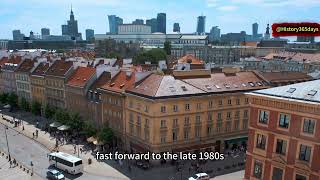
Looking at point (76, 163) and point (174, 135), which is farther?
point (174, 135)

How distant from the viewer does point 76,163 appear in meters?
60.5

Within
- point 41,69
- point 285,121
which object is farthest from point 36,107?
point 285,121

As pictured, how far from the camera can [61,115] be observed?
283 ft

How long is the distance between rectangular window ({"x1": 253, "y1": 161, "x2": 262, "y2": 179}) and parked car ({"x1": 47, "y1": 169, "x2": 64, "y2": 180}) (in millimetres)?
31463

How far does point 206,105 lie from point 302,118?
31756 mm

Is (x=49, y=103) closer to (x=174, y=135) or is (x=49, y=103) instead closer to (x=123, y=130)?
(x=123, y=130)

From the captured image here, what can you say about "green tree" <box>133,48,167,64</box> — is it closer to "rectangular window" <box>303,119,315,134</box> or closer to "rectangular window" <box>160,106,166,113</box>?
"rectangular window" <box>160,106,166,113</box>

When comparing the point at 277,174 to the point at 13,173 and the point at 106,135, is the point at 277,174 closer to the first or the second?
the point at 106,135

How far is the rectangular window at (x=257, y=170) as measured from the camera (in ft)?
133

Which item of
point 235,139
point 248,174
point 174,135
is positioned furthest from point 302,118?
point 235,139

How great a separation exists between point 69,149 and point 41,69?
42.1 m

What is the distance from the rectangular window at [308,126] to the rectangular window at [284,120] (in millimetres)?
1855
